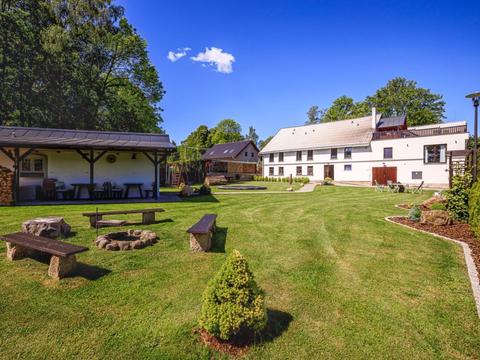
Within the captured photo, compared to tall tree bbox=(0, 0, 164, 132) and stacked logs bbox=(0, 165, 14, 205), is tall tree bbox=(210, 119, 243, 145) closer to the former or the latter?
tall tree bbox=(0, 0, 164, 132)

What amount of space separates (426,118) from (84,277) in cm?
5106

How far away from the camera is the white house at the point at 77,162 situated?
11945 mm

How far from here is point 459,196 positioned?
774cm

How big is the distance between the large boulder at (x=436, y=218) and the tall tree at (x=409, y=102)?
4303 cm

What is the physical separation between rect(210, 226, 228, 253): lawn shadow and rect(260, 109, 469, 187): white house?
19.7 metres

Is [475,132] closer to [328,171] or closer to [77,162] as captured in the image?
[77,162]

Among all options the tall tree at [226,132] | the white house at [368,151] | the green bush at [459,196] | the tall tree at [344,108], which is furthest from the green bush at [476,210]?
the tall tree at [226,132]

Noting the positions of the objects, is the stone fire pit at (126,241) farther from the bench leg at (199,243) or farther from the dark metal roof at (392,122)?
the dark metal roof at (392,122)

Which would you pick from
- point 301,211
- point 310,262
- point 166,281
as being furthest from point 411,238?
point 166,281

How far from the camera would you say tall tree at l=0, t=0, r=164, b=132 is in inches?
800

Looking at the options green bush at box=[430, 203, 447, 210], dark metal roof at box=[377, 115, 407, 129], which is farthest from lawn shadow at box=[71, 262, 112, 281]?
dark metal roof at box=[377, 115, 407, 129]

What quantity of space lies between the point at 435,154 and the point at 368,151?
18.0 feet

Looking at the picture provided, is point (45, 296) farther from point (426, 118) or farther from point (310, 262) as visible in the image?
point (426, 118)

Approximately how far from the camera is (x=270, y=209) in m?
10.4
